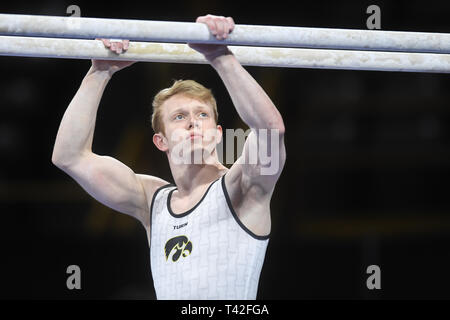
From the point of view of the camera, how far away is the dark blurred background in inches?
184

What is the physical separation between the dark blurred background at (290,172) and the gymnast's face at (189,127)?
6.26ft

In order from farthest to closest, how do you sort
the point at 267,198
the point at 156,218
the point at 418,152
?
the point at 418,152
the point at 156,218
the point at 267,198

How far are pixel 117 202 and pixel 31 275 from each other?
2.10m

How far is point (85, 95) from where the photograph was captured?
270 centimetres

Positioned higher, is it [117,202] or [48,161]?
[48,161]

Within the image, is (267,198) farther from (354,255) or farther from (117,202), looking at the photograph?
(354,255)

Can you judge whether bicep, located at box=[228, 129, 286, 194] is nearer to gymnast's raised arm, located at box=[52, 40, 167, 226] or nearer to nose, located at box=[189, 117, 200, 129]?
nose, located at box=[189, 117, 200, 129]

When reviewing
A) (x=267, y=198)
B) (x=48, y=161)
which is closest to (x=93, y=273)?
(x=48, y=161)

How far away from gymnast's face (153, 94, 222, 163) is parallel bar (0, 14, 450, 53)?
0.57 m

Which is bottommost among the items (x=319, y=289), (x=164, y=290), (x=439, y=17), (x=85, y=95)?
(x=164, y=290)

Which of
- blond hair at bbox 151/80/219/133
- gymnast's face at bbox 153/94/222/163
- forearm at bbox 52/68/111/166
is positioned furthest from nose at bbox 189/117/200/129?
forearm at bbox 52/68/111/166

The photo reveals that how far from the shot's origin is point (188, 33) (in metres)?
2.20

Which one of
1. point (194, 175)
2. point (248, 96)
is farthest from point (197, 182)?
point (248, 96)

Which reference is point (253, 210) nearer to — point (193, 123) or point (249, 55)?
point (193, 123)
